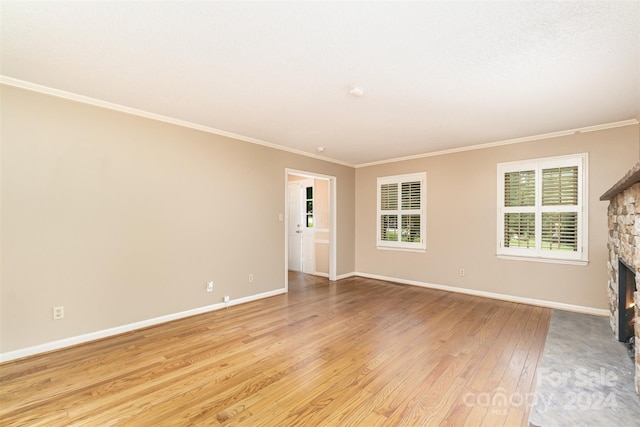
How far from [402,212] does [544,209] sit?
2.27 m

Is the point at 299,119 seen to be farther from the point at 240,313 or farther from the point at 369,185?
the point at 369,185

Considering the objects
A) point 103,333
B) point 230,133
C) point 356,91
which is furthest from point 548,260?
point 103,333

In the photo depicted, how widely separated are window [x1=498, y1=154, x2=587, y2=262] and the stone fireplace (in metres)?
0.70

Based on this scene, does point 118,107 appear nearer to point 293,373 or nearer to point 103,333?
point 103,333

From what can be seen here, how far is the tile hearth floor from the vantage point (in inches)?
72.4

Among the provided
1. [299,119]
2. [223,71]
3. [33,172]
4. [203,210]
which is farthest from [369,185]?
[33,172]

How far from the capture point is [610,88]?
2699mm

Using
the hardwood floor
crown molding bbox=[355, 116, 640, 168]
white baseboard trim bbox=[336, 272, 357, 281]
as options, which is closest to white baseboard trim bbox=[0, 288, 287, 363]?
the hardwood floor

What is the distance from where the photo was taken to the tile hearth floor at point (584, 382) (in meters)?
1.84

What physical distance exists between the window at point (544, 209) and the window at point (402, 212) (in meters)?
1.32

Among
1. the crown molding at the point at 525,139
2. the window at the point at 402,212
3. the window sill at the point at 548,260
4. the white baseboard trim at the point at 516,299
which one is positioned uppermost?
the crown molding at the point at 525,139

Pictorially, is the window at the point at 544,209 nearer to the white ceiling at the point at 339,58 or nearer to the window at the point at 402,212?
the white ceiling at the point at 339,58

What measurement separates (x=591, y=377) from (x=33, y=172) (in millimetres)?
5232

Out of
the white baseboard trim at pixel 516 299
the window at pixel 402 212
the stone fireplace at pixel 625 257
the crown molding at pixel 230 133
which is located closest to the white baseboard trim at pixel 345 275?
the white baseboard trim at pixel 516 299
